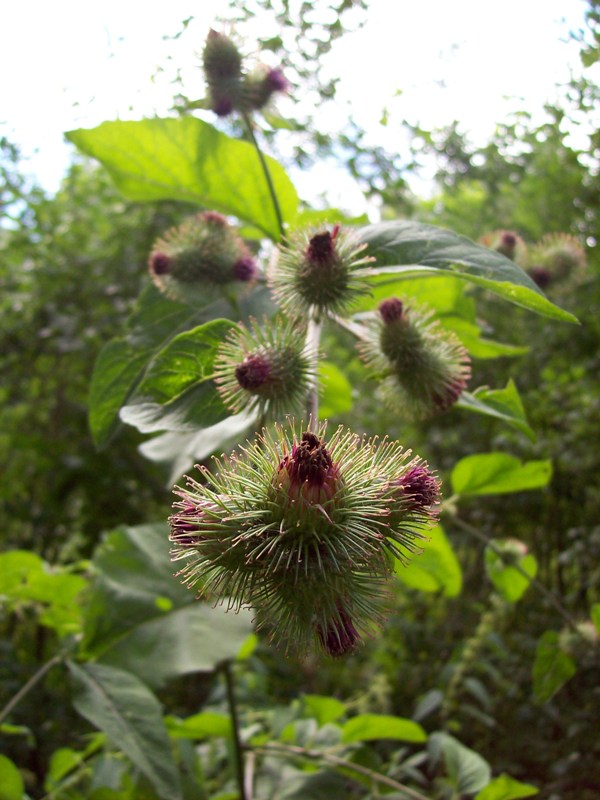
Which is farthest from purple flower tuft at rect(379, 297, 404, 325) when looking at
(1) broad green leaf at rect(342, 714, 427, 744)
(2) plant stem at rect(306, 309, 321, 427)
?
(1) broad green leaf at rect(342, 714, 427, 744)

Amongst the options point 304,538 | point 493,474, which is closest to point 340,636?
point 304,538

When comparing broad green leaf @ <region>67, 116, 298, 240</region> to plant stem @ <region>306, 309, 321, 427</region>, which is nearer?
plant stem @ <region>306, 309, 321, 427</region>

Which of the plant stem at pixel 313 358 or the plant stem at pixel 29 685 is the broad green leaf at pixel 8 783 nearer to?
the plant stem at pixel 29 685

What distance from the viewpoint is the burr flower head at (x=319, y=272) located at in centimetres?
123

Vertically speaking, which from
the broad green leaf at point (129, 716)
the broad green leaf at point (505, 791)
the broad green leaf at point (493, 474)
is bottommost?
the broad green leaf at point (129, 716)

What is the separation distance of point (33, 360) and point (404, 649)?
2.89m

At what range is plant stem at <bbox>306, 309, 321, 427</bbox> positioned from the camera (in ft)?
3.59

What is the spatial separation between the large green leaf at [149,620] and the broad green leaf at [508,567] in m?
0.71

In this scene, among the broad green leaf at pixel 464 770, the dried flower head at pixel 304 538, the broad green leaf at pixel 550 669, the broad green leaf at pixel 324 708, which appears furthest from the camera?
the broad green leaf at pixel 324 708

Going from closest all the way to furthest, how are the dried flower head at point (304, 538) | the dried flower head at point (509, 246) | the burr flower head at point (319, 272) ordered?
the dried flower head at point (304, 538) < the burr flower head at point (319, 272) < the dried flower head at point (509, 246)

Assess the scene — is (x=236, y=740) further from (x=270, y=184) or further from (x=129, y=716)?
(x=270, y=184)

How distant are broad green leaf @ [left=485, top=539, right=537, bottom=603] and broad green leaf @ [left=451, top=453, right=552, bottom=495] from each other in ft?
0.51

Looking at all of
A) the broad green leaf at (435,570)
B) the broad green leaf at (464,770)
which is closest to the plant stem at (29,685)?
the broad green leaf at (435,570)

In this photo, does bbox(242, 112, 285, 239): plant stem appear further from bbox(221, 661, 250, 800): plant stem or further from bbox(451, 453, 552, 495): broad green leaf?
bbox(221, 661, 250, 800): plant stem
